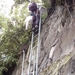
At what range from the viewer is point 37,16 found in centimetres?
853

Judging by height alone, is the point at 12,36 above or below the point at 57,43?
below

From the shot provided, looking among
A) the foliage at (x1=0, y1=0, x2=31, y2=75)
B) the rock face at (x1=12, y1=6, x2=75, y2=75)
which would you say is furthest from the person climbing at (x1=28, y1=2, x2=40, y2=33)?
the foliage at (x1=0, y1=0, x2=31, y2=75)

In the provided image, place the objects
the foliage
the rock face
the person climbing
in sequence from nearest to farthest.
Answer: the rock face < the person climbing < the foliage

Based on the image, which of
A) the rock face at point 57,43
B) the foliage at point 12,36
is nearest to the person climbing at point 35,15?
the rock face at point 57,43

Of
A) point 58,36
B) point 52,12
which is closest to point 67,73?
point 58,36

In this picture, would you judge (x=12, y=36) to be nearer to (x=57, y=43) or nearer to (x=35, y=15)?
(x=35, y=15)

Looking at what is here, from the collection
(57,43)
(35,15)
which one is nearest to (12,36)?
(35,15)

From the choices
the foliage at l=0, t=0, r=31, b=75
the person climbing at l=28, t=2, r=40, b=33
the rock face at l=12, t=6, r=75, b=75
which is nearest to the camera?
the rock face at l=12, t=6, r=75, b=75

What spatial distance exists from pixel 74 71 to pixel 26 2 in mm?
6575

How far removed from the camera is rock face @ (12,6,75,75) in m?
5.92

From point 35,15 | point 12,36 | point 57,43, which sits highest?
point 35,15

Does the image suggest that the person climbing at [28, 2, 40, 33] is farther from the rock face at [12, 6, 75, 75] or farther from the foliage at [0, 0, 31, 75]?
the foliage at [0, 0, 31, 75]

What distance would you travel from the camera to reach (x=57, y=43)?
758 centimetres

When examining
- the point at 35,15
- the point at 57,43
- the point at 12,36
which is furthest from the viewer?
the point at 12,36
